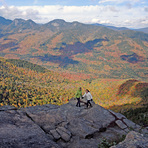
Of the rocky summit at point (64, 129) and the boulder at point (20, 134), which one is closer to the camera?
the boulder at point (20, 134)

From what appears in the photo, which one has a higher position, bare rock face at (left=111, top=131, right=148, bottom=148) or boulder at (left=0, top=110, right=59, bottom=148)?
bare rock face at (left=111, top=131, right=148, bottom=148)

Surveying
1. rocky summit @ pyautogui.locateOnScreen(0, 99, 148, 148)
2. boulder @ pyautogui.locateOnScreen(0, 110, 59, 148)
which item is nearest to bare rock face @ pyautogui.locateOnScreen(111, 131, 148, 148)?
rocky summit @ pyautogui.locateOnScreen(0, 99, 148, 148)

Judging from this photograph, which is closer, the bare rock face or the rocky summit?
the bare rock face

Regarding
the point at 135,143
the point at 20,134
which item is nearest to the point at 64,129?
the point at 20,134

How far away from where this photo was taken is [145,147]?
1120cm

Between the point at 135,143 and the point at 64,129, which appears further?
the point at 64,129

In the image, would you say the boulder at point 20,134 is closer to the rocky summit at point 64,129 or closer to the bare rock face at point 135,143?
the rocky summit at point 64,129

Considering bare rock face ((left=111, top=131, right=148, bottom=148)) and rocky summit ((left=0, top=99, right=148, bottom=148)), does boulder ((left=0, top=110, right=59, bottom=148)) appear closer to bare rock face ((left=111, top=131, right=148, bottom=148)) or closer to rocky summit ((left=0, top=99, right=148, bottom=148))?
rocky summit ((left=0, top=99, right=148, bottom=148))

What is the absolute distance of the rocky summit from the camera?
1268 centimetres

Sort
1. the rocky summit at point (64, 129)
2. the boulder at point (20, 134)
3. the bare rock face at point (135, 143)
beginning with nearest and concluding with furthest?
the bare rock face at point (135, 143) < the boulder at point (20, 134) < the rocky summit at point (64, 129)

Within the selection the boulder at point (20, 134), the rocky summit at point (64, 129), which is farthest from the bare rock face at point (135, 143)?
the boulder at point (20, 134)

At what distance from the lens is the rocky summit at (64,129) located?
41.6ft

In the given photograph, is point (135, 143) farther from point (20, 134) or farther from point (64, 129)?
point (20, 134)

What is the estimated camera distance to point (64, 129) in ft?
59.2
